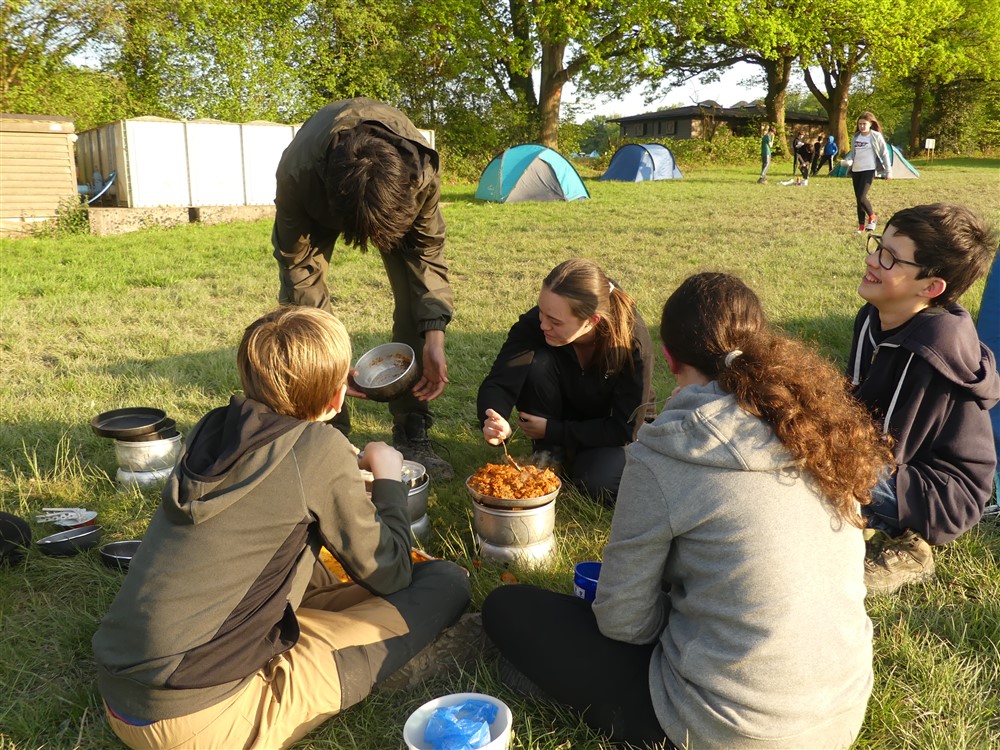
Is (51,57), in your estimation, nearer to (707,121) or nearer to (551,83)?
(551,83)

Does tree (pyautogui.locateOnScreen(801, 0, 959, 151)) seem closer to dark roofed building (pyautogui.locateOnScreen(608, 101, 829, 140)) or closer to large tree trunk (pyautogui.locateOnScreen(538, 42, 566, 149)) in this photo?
dark roofed building (pyautogui.locateOnScreen(608, 101, 829, 140))

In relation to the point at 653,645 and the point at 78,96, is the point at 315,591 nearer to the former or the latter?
the point at 653,645

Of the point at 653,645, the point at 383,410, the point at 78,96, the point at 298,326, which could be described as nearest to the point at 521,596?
the point at 653,645

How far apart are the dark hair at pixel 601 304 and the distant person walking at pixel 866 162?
861 cm

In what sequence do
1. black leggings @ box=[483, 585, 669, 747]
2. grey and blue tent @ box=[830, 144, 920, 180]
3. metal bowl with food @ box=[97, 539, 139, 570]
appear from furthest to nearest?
grey and blue tent @ box=[830, 144, 920, 180] < metal bowl with food @ box=[97, 539, 139, 570] < black leggings @ box=[483, 585, 669, 747]

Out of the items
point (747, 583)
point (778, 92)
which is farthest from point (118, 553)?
point (778, 92)

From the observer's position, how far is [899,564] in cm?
253

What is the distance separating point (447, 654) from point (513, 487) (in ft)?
2.06

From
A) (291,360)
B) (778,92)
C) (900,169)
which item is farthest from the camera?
(778,92)

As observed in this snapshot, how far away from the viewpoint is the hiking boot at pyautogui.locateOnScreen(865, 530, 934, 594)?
2508mm

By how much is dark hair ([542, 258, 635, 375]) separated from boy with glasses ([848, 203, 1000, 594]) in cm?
96

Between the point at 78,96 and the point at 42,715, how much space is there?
19.0 meters

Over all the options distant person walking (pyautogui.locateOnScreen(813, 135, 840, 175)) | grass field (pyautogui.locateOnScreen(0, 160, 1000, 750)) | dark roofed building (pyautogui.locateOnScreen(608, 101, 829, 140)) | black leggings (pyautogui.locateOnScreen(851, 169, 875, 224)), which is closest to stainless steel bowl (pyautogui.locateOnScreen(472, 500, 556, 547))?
grass field (pyautogui.locateOnScreen(0, 160, 1000, 750))

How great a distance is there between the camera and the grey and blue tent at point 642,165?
2178 centimetres
